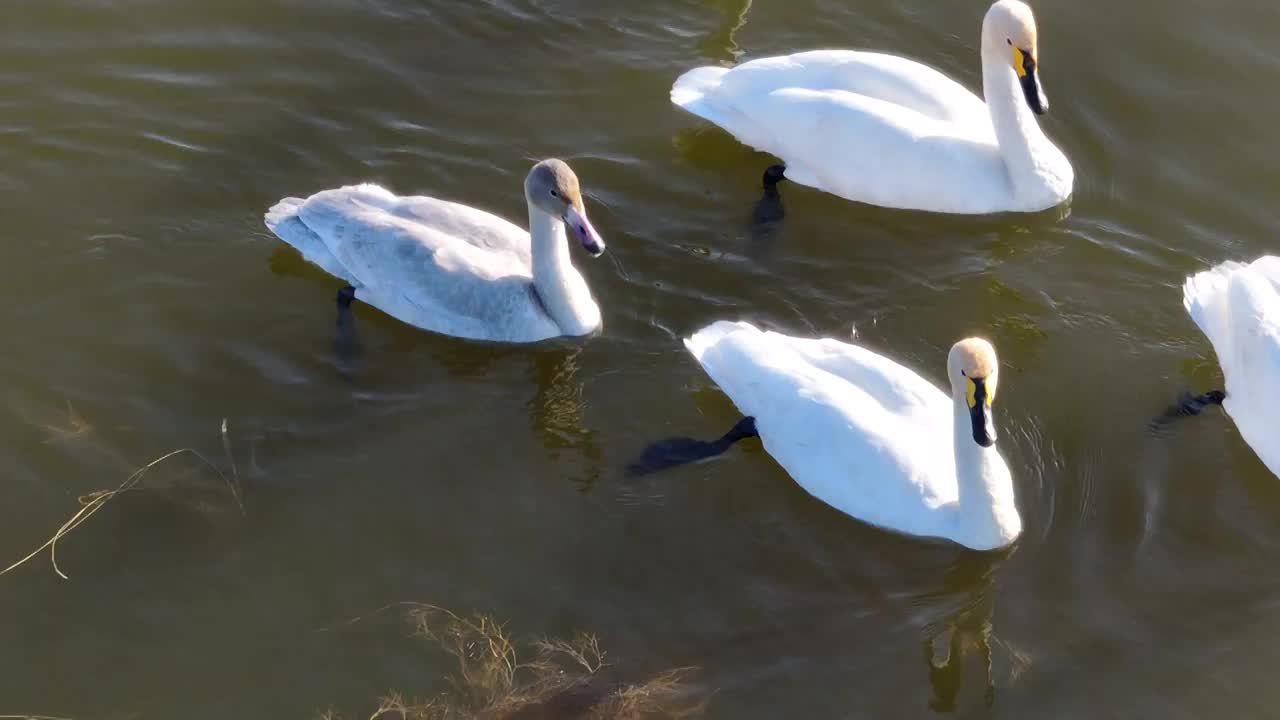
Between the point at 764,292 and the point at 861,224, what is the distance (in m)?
0.95

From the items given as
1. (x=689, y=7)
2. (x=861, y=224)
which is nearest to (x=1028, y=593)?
(x=861, y=224)

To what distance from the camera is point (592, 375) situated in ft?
27.5

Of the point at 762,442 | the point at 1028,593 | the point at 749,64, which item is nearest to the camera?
the point at 1028,593

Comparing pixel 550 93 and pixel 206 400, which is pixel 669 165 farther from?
pixel 206 400

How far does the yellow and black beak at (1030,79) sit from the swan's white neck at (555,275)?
295 centimetres

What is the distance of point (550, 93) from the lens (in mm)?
10148

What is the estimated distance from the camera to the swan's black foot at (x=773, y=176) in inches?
375

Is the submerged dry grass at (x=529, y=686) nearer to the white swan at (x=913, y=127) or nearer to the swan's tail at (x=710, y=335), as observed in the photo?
the swan's tail at (x=710, y=335)

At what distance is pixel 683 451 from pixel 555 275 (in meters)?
1.23

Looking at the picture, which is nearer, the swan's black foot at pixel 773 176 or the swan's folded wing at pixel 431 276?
the swan's folded wing at pixel 431 276

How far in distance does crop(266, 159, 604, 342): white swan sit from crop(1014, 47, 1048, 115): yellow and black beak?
2909 millimetres

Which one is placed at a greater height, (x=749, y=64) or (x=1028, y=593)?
(x=749, y=64)

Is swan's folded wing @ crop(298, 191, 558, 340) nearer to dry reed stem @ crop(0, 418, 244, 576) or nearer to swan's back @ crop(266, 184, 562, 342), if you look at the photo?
swan's back @ crop(266, 184, 562, 342)

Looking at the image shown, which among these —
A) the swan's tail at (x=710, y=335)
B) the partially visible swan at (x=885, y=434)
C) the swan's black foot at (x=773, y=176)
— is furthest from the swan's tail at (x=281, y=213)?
the swan's black foot at (x=773, y=176)
